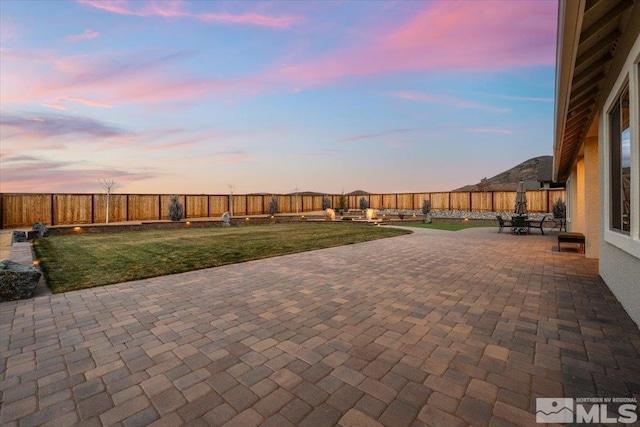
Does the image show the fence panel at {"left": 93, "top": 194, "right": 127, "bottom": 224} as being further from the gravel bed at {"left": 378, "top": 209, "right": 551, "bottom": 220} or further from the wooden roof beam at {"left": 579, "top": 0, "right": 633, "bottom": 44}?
the wooden roof beam at {"left": 579, "top": 0, "right": 633, "bottom": 44}

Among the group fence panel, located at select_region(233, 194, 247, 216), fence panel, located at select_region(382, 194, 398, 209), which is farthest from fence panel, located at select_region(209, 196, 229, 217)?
fence panel, located at select_region(382, 194, 398, 209)

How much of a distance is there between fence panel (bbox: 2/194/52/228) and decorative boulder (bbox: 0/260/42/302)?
1533 cm

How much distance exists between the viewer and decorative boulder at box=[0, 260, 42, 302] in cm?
404

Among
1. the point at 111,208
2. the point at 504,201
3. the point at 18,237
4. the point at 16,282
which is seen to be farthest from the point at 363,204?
the point at 16,282

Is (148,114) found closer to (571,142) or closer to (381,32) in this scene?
(381,32)

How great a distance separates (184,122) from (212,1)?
8.42m

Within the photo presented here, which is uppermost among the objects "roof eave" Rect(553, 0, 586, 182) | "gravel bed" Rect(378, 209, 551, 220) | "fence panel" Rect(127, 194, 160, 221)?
"roof eave" Rect(553, 0, 586, 182)

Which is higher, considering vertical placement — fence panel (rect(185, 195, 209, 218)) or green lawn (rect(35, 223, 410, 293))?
fence panel (rect(185, 195, 209, 218))

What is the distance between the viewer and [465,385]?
2.01 metres

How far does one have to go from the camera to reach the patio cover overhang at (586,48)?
281 centimetres

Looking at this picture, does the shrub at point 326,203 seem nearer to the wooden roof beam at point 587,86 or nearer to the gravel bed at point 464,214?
the gravel bed at point 464,214

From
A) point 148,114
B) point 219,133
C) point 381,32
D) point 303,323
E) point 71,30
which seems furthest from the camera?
point 219,133

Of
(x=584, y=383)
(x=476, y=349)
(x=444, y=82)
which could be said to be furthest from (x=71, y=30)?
(x=444, y=82)

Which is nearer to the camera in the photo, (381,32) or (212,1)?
(212,1)
